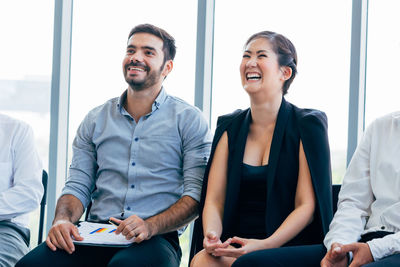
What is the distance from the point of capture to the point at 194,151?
247 cm

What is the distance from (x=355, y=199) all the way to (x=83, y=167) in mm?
1380

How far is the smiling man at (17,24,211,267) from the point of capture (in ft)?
7.84

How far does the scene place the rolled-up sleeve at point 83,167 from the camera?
2.54m

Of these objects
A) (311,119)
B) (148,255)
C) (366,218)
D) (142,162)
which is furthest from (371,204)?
(142,162)

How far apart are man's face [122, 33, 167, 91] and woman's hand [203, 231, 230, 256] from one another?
3.11 feet

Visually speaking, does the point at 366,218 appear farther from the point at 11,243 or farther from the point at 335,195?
the point at 11,243

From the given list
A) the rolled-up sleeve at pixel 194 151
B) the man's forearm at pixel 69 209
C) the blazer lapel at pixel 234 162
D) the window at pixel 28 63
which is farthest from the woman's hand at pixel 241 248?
the window at pixel 28 63

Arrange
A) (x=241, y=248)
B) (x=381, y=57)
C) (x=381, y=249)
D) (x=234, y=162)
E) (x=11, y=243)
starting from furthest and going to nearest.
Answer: (x=381, y=57) < (x=11, y=243) < (x=234, y=162) < (x=241, y=248) < (x=381, y=249)

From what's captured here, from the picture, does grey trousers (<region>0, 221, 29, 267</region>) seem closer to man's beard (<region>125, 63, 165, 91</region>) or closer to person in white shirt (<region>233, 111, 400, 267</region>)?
man's beard (<region>125, 63, 165, 91</region>)

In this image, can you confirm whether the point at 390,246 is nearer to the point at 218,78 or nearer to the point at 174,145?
the point at 174,145

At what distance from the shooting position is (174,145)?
2.49 metres

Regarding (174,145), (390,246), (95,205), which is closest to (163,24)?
(174,145)

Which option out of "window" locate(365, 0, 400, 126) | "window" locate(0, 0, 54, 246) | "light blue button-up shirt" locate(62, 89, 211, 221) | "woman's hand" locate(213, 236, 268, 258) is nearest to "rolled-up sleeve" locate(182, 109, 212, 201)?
"light blue button-up shirt" locate(62, 89, 211, 221)

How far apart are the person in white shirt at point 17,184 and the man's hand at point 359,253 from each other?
5.20 feet
